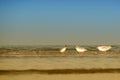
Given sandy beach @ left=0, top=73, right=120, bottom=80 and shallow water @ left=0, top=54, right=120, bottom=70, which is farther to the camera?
shallow water @ left=0, top=54, right=120, bottom=70

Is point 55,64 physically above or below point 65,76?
above

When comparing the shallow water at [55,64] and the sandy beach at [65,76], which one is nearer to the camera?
the sandy beach at [65,76]

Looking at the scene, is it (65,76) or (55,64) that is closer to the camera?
(65,76)

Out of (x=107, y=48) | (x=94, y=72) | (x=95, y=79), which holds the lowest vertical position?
(x=95, y=79)

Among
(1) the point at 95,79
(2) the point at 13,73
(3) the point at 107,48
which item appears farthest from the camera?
(3) the point at 107,48

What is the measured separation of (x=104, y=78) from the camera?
989 centimetres

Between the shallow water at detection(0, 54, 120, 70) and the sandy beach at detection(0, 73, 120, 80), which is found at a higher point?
the shallow water at detection(0, 54, 120, 70)

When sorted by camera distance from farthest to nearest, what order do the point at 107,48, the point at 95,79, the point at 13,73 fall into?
1. the point at 107,48
2. the point at 13,73
3. the point at 95,79

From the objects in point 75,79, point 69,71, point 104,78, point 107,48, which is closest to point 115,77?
point 104,78

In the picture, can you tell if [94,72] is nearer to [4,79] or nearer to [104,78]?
[104,78]

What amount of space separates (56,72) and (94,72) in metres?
1.12

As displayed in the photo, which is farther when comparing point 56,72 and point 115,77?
point 56,72

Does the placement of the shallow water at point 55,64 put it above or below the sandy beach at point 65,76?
above

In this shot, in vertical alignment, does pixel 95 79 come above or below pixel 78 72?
below
